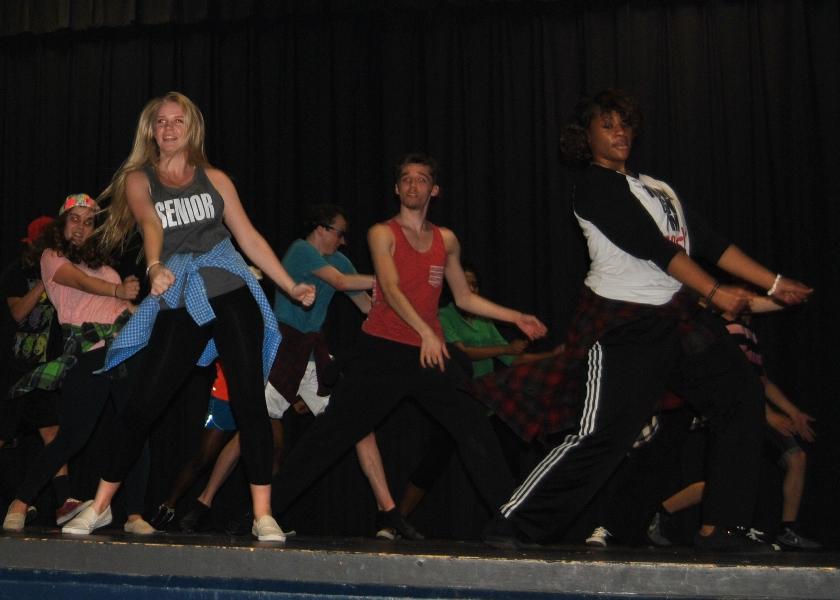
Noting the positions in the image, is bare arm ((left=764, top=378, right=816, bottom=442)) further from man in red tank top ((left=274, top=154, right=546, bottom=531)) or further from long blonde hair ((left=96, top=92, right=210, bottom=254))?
long blonde hair ((left=96, top=92, right=210, bottom=254))

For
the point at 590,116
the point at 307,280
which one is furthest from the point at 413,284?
the point at 590,116

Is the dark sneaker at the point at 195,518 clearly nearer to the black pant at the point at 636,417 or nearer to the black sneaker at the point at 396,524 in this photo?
the black sneaker at the point at 396,524

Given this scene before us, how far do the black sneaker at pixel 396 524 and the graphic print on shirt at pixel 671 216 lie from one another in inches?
88.1

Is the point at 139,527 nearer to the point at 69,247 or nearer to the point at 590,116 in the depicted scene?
the point at 69,247

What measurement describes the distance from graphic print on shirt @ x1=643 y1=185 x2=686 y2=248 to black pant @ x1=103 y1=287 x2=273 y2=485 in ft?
4.85

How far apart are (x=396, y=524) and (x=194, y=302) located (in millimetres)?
2045

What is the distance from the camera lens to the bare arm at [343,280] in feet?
17.6

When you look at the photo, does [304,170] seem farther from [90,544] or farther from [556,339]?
[90,544]

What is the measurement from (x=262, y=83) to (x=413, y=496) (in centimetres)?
314

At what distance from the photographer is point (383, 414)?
4.39 meters

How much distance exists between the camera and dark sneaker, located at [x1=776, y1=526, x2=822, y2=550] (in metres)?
5.48

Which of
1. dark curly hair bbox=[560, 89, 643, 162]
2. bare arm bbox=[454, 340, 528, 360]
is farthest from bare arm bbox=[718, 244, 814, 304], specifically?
bare arm bbox=[454, 340, 528, 360]

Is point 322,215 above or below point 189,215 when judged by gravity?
above

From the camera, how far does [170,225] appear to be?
3768mm
